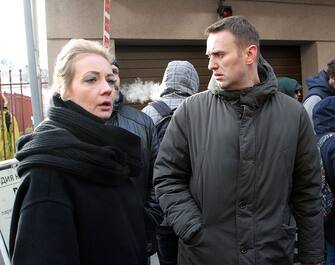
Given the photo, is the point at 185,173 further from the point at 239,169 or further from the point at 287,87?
the point at 287,87

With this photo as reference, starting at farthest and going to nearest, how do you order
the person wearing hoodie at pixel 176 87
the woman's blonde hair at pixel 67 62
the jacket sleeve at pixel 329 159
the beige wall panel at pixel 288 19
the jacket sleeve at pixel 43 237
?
the beige wall panel at pixel 288 19 < the person wearing hoodie at pixel 176 87 < the jacket sleeve at pixel 329 159 < the woman's blonde hair at pixel 67 62 < the jacket sleeve at pixel 43 237

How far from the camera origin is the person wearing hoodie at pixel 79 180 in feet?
5.04

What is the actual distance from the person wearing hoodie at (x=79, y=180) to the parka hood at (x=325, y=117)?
191 centimetres

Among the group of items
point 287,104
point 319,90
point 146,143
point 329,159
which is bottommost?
point 329,159

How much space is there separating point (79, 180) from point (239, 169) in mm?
944

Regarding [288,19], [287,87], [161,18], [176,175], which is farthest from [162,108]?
[288,19]

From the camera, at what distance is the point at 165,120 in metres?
3.46

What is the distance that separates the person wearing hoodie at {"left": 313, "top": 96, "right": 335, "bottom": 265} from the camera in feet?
10.5

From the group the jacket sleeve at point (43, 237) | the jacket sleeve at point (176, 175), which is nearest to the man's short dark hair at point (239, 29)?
the jacket sleeve at point (176, 175)

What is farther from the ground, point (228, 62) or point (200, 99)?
point (228, 62)

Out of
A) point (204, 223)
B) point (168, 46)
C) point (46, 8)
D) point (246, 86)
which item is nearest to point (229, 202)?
point (204, 223)

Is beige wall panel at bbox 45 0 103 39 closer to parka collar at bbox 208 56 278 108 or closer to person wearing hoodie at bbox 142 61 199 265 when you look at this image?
person wearing hoodie at bbox 142 61 199 265

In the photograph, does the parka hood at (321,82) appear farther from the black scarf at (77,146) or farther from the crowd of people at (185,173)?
the black scarf at (77,146)

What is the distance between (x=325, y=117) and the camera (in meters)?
3.41
